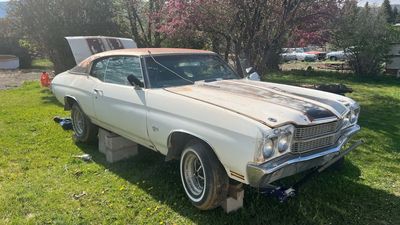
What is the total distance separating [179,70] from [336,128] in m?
2.00

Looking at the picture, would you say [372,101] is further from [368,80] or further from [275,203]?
[275,203]

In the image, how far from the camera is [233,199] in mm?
3949

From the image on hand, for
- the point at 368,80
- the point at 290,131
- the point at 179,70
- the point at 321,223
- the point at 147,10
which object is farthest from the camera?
the point at 368,80

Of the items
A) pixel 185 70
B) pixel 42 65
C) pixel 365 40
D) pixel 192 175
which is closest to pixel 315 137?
pixel 192 175

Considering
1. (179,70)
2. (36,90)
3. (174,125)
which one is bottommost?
(36,90)

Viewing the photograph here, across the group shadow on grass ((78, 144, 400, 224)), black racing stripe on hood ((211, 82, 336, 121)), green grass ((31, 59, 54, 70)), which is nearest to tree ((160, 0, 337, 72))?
black racing stripe on hood ((211, 82, 336, 121))

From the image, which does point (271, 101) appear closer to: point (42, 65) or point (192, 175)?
point (192, 175)

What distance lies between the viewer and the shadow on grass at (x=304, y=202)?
154 inches

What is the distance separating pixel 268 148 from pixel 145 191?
1846 mm

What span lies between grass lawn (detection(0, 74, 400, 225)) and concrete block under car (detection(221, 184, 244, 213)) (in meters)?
0.07

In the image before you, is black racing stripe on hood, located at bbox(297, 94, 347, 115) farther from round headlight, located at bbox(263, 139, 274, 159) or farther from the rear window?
the rear window

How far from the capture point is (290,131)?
3432 millimetres

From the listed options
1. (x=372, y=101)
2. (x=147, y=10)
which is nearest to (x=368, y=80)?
(x=372, y=101)

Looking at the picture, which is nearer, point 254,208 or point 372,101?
point 254,208
